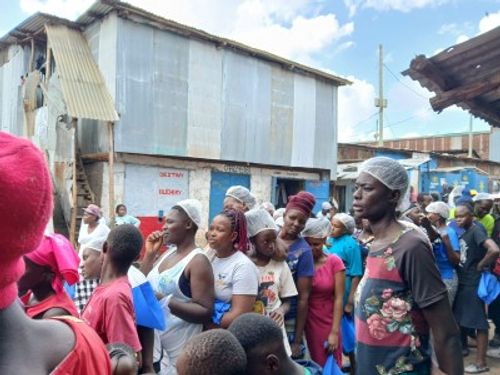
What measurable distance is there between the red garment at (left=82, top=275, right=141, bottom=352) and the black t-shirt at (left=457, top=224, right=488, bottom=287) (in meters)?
4.12

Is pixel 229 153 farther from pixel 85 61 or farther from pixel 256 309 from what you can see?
pixel 256 309

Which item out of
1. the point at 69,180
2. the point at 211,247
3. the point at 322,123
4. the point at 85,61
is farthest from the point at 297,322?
→ the point at 322,123

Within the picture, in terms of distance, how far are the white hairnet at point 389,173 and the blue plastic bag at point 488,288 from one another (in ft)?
11.8

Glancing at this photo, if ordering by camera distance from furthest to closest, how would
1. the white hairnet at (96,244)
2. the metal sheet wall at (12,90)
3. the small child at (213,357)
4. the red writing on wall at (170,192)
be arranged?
the metal sheet wall at (12,90), the red writing on wall at (170,192), the white hairnet at (96,244), the small child at (213,357)

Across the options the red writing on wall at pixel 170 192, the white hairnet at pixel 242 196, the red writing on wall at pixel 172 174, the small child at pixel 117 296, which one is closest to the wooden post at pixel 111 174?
the red writing on wall at pixel 170 192

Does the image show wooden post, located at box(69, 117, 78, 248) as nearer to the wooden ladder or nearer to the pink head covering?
the wooden ladder

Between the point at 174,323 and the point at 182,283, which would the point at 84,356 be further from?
the point at 174,323

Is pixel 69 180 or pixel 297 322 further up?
pixel 69 180

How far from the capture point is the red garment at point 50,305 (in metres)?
1.85

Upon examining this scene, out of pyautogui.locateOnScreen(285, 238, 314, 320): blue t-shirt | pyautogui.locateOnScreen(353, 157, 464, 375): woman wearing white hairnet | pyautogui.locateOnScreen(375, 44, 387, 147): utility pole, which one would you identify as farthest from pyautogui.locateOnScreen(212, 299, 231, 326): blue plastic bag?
pyautogui.locateOnScreen(375, 44, 387, 147): utility pole

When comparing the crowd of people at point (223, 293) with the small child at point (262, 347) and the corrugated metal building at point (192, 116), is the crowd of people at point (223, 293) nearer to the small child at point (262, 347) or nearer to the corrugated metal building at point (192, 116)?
the small child at point (262, 347)

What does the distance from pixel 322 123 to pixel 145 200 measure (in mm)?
7488

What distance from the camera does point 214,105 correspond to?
14.1 metres

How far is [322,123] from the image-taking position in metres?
17.0
